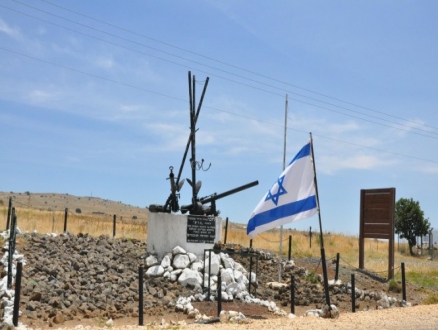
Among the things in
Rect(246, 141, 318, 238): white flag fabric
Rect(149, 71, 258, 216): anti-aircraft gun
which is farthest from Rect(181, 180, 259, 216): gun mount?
Rect(246, 141, 318, 238): white flag fabric

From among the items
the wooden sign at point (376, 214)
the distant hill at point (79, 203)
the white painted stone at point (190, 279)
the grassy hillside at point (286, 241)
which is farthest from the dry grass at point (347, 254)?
the distant hill at point (79, 203)

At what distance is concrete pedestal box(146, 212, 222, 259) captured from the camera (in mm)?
19312

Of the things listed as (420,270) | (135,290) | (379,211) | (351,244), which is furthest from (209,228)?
(351,244)

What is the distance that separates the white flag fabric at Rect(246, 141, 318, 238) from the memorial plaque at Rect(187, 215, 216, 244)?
374 cm

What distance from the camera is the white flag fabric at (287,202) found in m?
15.9

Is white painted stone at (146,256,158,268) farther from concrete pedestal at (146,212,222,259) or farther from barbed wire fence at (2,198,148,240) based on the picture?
barbed wire fence at (2,198,148,240)

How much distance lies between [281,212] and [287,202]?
31 centimetres

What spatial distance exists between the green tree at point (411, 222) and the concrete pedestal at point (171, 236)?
39585mm

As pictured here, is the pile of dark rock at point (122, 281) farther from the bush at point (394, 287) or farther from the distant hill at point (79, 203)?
the distant hill at point (79, 203)

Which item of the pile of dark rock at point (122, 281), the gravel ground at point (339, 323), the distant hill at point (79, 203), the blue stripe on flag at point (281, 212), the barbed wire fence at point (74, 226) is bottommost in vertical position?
the gravel ground at point (339, 323)

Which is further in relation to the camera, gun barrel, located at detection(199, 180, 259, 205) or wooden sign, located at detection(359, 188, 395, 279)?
wooden sign, located at detection(359, 188, 395, 279)

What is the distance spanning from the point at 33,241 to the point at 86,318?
6.91 meters

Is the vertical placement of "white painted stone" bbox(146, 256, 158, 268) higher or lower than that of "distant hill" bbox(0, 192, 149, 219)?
lower

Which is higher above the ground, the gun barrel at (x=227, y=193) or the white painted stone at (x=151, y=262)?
the gun barrel at (x=227, y=193)
